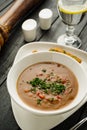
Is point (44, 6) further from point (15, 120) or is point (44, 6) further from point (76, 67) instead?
point (15, 120)

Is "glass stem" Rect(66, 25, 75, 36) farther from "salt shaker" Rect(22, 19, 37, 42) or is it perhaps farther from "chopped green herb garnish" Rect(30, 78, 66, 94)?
"chopped green herb garnish" Rect(30, 78, 66, 94)

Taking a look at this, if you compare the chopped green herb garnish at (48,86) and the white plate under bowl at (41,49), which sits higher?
the chopped green herb garnish at (48,86)

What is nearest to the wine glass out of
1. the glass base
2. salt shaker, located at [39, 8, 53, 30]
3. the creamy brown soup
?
the glass base

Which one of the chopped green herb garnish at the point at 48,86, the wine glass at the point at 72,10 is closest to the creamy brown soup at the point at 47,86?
the chopped green herb garnish at the point at 48,86

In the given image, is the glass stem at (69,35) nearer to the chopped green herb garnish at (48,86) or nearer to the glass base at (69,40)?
the glass base at (69,40)

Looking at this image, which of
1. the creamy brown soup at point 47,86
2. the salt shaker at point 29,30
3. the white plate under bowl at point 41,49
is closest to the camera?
the creamy brown soup at point 47,86

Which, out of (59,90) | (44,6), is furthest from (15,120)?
(44,6)

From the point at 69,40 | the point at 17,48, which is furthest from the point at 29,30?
the point at 69,40
